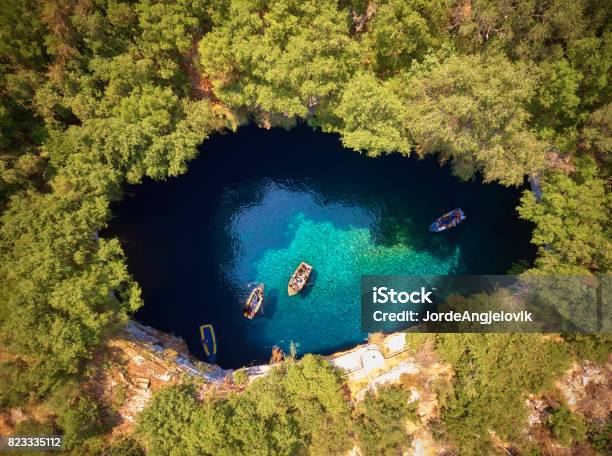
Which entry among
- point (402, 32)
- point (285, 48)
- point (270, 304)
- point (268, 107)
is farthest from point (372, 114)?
point (270, 304)

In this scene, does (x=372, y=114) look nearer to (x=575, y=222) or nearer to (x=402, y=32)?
(x=402, y=32)

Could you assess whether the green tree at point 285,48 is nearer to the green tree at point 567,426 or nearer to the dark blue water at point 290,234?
the dark blue water at point 290,234

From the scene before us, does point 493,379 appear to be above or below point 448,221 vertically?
below

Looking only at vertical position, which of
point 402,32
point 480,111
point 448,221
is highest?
point 402,32

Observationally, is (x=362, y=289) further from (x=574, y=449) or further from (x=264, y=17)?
(x=264, y=17)

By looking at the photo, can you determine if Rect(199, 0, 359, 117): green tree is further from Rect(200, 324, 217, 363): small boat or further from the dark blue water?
Rect(200, 324, 217, 363): small boat

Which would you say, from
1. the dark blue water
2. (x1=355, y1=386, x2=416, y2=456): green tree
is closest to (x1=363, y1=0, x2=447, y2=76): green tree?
the dark blue water

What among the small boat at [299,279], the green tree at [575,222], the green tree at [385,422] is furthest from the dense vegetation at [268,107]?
the small boat at [299,279]
